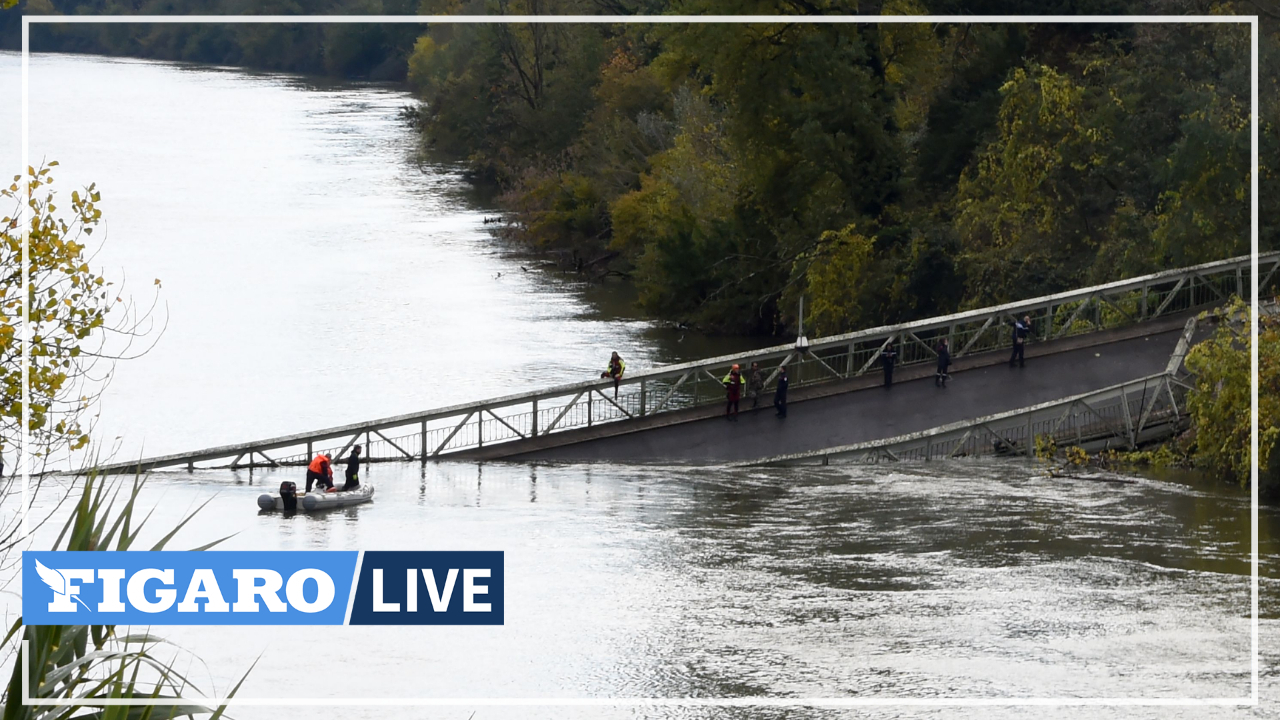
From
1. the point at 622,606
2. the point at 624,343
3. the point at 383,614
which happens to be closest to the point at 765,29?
the point at 624,343

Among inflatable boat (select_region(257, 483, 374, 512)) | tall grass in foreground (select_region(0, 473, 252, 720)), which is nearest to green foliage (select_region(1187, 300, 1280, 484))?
inflatable boat (select_region(257, 483, 374, 512))

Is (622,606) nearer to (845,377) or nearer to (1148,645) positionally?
(1148,645)

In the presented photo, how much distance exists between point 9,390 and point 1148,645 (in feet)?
40.8

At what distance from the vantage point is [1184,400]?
30.5 meters

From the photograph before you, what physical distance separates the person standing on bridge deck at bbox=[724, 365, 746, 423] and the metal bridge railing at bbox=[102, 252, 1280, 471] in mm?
599

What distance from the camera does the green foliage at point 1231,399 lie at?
26828mm

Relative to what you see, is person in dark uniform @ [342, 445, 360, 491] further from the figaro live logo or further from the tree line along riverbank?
the tree line along riverbank

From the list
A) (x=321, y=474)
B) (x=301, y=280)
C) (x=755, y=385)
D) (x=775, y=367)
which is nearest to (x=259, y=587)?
(x=321, y=474)

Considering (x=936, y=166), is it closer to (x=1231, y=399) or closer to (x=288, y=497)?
(x=1231, y=399)

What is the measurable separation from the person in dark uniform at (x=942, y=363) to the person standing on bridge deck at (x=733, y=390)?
3.92m

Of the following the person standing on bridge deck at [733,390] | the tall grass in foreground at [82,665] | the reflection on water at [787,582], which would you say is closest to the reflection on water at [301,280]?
the reflection on water at [787,582]

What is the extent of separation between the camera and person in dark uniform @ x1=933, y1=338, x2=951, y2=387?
3181 cm

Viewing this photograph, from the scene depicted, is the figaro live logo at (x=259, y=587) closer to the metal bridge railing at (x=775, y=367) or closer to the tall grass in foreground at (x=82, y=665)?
the tall grass in foreground at (x=82, y=665)

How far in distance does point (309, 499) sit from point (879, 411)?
36.6 ft
